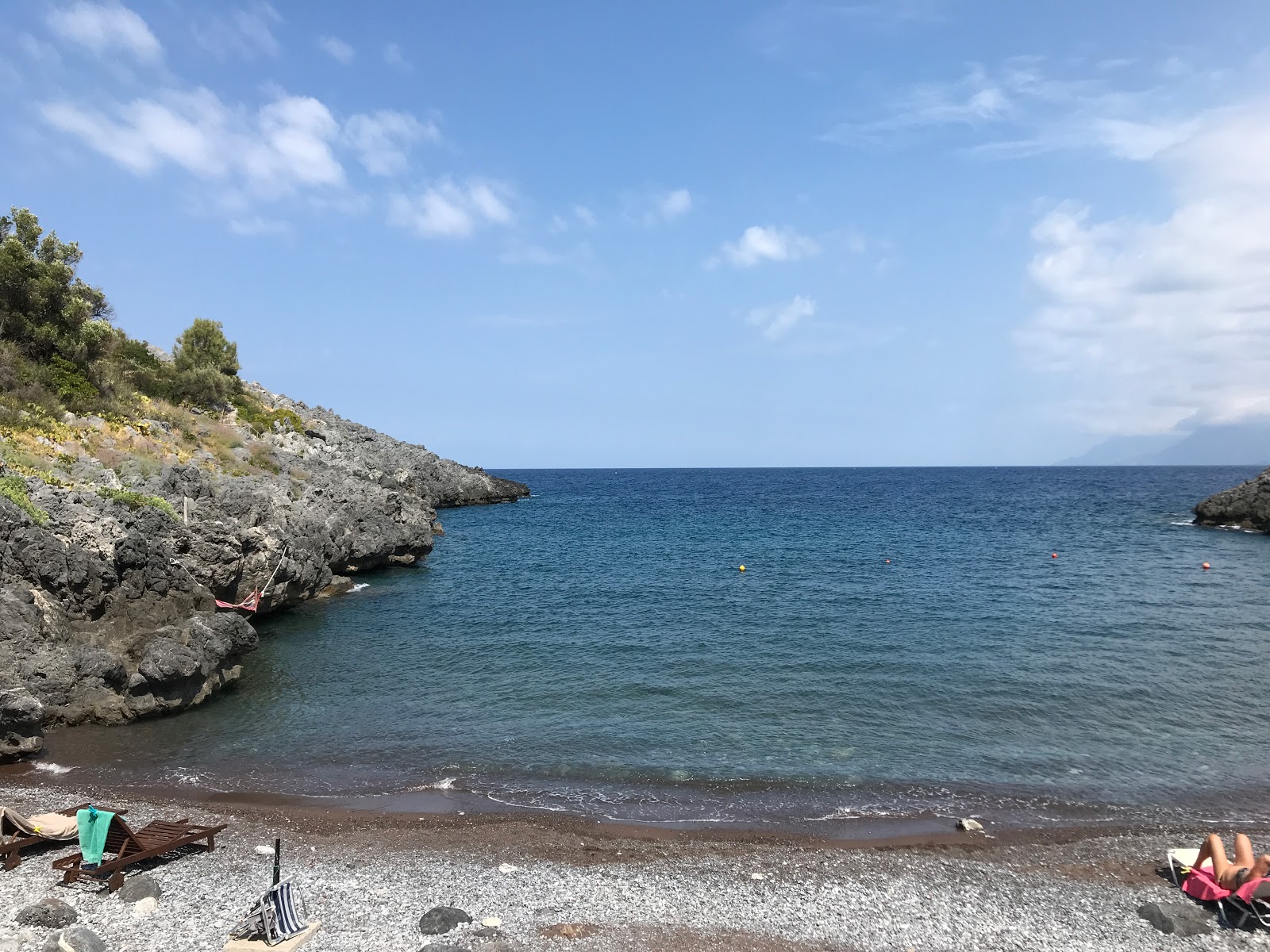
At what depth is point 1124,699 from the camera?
79.7 feet

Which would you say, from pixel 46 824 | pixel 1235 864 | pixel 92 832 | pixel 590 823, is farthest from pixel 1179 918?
pixel 46 824

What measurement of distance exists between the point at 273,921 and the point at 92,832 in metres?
4.42

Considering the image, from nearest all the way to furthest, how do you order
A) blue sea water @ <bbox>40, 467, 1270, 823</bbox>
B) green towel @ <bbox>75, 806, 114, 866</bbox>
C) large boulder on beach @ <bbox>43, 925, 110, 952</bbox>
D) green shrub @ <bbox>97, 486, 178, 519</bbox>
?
large boulder on beach @ <bbox>43, 925, 110, 952</bbox>, green towel @ <bbox>75, 806, 114, 866</bbox>, blue sea water @ <bbox>40, 467, 1270, 823</bbox>, green shrub @ <bbox>97, 486, 178, 519</bbox>

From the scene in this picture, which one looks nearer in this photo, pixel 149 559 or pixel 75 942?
pixel 75 942

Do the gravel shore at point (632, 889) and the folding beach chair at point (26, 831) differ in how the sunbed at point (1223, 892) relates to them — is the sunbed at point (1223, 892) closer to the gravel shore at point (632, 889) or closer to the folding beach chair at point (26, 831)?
the gravel shore at point (632, 889)

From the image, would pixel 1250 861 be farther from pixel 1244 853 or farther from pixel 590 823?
pixel 590 823

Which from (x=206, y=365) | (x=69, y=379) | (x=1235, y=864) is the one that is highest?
(x=206, y=365)

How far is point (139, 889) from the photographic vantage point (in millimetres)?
12898

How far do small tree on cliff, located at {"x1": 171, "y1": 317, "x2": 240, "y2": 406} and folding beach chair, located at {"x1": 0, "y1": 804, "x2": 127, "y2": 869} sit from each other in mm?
46653

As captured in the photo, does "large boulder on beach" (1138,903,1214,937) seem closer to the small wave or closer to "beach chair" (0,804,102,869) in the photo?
the small wave

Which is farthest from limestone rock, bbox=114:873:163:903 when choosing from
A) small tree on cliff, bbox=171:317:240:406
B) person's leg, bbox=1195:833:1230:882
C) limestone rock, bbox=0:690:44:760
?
small tree on cliff, bbox=171:317:240:406

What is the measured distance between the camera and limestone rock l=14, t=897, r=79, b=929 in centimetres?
1180

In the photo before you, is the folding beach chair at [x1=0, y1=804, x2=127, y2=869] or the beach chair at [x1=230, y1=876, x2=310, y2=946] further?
the folding beach chair at [x1=0, y1=804, x2=127, y2=869]

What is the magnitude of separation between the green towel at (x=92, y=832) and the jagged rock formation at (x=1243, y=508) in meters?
87.3
